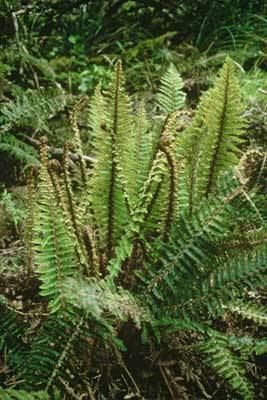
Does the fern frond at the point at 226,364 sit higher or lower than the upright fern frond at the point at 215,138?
lower

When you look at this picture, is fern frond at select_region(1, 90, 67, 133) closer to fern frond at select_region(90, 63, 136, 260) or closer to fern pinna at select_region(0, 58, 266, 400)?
fern pinna at select_region(0, 58, 266, 400)

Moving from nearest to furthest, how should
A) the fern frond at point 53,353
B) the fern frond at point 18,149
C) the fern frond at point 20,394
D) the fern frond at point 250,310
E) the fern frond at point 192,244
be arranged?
the fern frond at point 20,394
the fern frond at point 53,353
the fern frond at point 192,244
the fern frond at point 250,310
the fern frond at point 18,149

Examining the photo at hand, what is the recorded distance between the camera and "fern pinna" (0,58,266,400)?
1.70m

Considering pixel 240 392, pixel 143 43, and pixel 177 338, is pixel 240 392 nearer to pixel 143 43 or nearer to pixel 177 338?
pixel 177 338

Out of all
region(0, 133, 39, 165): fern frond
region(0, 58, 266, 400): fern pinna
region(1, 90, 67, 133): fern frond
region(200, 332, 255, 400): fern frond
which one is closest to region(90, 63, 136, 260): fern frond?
region(0, 58, 266, 400): fern pinna

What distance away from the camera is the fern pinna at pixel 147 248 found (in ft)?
5.57

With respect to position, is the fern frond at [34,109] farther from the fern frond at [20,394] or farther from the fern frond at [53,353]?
the fern frond at [20,394]

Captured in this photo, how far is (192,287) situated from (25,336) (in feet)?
1.72

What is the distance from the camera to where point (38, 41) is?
3982 millimetres

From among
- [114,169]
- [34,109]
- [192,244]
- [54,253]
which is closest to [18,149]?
[34,109]

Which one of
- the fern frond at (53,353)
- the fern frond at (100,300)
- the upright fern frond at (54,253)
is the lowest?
the fern frond at (53,353)

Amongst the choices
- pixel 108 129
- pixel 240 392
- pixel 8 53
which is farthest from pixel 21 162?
pixel 240 392

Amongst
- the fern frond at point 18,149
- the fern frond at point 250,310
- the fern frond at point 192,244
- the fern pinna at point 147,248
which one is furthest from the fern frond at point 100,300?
the fern frond at point 18,149

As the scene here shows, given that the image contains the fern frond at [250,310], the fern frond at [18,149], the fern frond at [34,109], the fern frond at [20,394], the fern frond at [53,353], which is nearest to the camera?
the fern frond at [20,394]
